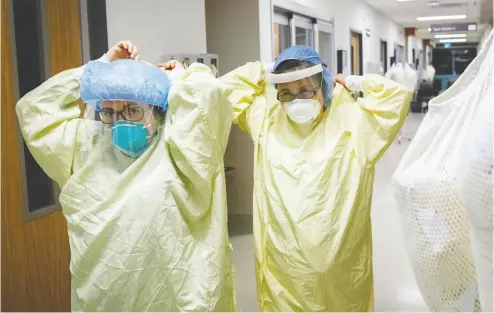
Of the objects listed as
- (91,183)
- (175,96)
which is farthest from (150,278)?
(175,96)

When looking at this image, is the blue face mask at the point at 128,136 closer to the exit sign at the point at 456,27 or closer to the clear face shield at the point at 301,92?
the clear face shield at the point at 301,92

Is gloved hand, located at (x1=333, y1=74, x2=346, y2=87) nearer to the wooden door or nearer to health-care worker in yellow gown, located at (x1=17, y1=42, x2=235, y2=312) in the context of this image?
health-care worker in yellow gown, located at (x1=17, y1=42, x2=235, y2=312)

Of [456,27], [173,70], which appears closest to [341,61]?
[173,70]

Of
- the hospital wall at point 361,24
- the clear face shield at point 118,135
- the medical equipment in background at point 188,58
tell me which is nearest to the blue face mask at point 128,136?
the clear face shield at point 118,135

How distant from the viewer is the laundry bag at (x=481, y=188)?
84 centimetres

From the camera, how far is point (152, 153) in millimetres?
1634

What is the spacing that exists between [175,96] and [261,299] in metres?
0.99

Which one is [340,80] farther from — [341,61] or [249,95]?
[341,61]

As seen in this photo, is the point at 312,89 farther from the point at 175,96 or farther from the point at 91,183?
the point at 91,183

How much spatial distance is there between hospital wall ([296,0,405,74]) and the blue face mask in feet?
13.4

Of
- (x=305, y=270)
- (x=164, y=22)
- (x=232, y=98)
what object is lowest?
(x=305, y=270)

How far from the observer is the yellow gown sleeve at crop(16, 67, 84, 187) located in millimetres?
1625

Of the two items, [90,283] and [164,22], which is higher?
[164,22]

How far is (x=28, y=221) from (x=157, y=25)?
1.33 m
